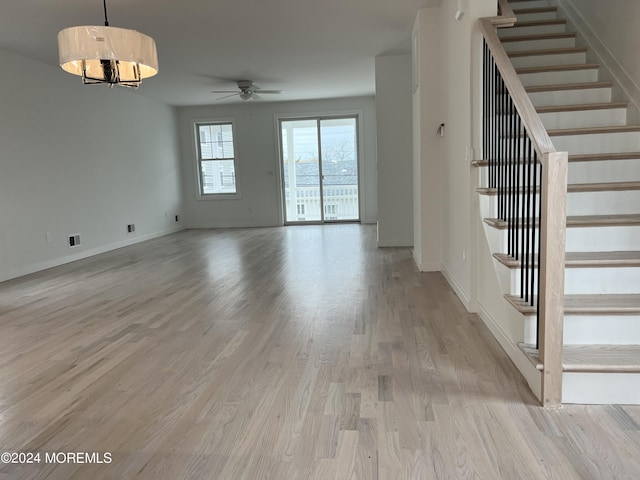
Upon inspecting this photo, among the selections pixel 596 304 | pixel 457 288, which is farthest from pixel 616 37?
pixel 596 304

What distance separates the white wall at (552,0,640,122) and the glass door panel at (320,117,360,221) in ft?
19.0

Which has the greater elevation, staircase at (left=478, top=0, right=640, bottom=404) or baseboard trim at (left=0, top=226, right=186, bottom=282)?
staircase at (left=478, top=0, right=640, bottom=404)

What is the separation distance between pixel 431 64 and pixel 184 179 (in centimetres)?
700

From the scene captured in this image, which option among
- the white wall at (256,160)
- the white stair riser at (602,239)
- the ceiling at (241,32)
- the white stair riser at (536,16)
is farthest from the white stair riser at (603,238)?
the white wall at (256,160)

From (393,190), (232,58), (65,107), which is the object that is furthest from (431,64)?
(65,107)

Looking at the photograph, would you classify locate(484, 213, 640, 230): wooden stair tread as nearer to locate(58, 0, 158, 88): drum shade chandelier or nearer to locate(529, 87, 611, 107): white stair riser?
locate(529, 87, 611, 107): white stair riser

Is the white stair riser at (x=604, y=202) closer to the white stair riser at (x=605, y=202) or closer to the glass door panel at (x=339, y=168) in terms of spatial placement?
the white stair riser at (x=605, y=202)

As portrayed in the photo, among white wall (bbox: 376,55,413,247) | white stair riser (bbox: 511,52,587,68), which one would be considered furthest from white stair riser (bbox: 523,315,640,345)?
white wall (bbox: 376,55,413,247)

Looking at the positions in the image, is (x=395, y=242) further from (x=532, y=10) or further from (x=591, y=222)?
(x=591, y=222)

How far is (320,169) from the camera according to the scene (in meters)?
9.62

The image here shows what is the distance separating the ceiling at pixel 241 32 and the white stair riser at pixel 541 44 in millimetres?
884

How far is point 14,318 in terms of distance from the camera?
11.6ft

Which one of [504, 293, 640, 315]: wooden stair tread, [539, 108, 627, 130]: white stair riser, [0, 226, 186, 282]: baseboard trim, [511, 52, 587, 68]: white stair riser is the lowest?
[0, 226, 186, 282]: baseboard trim

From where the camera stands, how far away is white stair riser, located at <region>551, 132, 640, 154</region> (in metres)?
2.92
